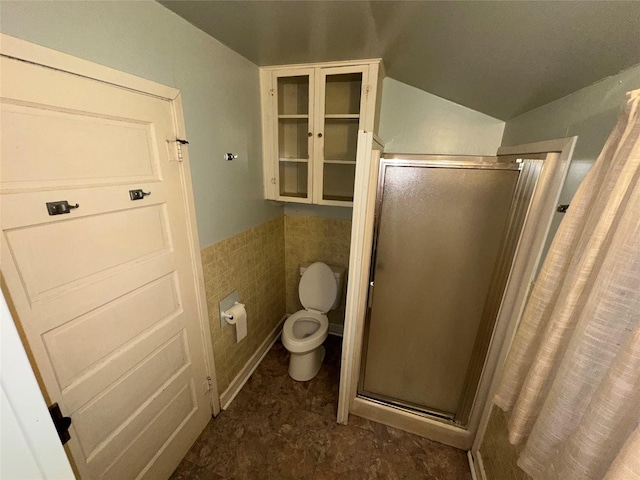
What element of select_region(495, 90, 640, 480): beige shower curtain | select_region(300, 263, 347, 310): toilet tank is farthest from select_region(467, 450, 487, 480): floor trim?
select_region(300, 263, 347, 310): toilet tank

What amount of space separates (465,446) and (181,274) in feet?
6.35

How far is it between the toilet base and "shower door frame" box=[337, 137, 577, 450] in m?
0.41

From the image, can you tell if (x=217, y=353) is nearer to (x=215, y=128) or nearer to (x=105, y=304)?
(x=105, y=304)

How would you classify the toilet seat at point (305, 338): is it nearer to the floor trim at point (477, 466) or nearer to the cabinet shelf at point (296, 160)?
the floor trim at point (477, 466)

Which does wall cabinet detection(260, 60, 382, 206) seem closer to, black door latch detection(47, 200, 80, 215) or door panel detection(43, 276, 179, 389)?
door panel detection(43, 276, 179, 389)

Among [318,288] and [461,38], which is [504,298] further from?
[318,288]

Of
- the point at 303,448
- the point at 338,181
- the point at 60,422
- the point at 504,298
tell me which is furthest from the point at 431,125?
the point at 60,422

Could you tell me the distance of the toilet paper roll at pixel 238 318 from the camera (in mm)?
1645

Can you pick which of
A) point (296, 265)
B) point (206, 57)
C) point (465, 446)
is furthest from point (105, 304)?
point (465, 446)

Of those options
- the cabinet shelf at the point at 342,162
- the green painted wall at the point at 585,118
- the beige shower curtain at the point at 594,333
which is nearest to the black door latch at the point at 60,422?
the beige shower curtain at the point at 594,333

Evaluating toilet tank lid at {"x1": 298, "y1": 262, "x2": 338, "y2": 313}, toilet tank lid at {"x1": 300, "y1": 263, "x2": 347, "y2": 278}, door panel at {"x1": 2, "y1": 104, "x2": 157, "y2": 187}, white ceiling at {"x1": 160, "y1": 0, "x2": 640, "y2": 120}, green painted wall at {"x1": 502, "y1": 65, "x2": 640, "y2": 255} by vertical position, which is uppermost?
white ceiling at {"x1": 160, "y1": 0, "x2": 640, "y2": 120}

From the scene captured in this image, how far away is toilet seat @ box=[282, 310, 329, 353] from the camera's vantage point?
1.85m

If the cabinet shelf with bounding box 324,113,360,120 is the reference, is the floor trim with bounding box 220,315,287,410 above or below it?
below

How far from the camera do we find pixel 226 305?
167 cm
